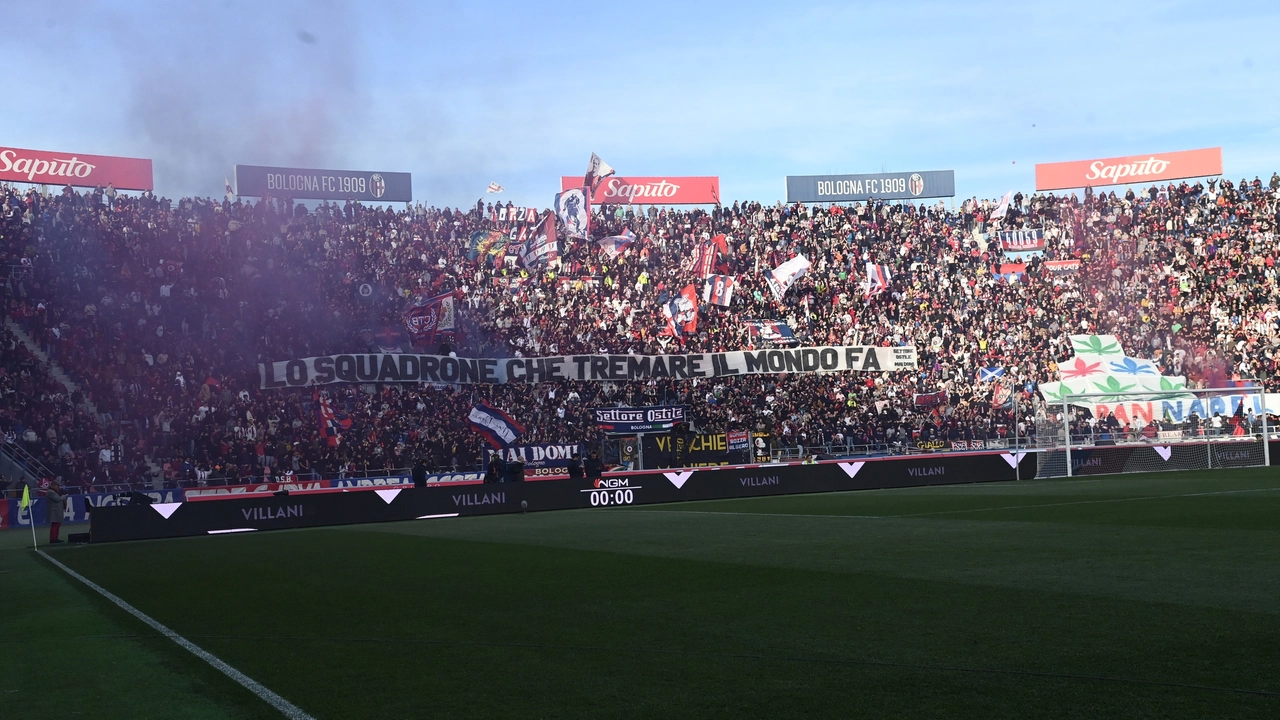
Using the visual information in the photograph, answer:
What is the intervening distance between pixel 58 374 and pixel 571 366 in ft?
57.0

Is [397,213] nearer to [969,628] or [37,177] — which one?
[37,177]

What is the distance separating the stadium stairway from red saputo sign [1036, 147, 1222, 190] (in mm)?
53012

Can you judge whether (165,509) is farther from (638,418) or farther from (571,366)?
(571,366)

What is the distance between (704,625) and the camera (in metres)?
9.47

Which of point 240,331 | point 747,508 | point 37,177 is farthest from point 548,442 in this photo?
point 37,177

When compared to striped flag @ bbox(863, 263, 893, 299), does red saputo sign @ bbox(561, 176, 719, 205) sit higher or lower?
higher

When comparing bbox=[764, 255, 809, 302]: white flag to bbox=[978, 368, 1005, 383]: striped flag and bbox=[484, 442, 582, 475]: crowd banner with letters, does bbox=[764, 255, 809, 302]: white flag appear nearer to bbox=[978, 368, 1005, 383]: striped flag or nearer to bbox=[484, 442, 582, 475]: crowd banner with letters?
bbox=[978, 368, 1005, 383]: striped flag

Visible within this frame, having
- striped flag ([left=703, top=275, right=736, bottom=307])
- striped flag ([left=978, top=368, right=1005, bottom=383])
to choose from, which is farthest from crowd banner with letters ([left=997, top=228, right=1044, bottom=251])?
striped flag ([left=703, top=275, right=736, bottom=307])

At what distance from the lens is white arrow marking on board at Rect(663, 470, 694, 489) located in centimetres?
3158

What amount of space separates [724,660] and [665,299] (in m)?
40.3

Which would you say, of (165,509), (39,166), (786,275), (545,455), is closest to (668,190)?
(786,275)

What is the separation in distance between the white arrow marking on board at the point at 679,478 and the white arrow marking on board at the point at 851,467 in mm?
4642

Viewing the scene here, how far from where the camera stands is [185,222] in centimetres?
4181

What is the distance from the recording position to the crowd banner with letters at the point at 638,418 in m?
39.7
